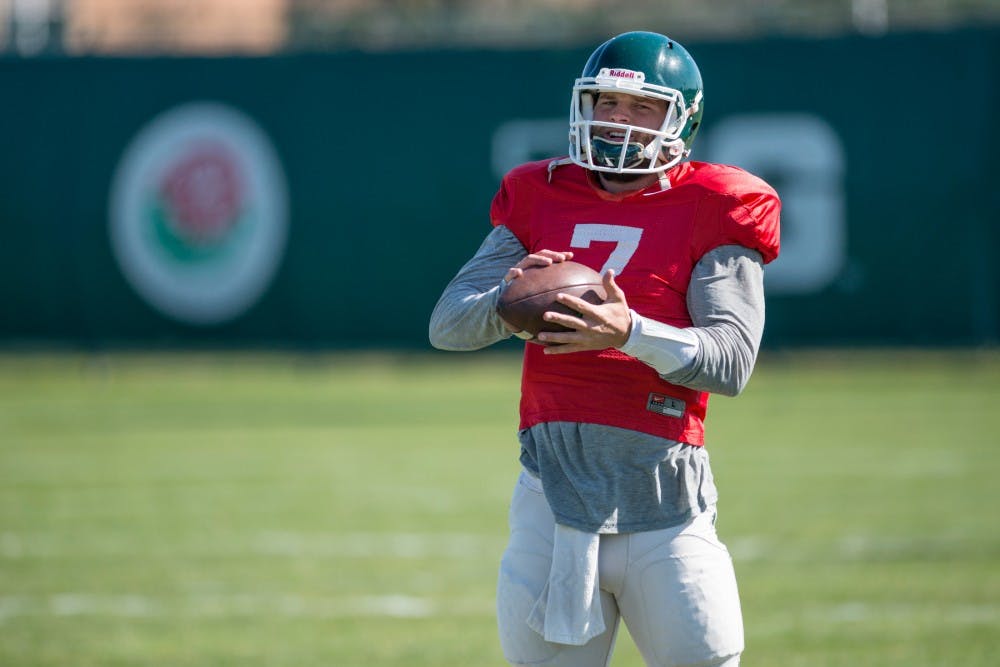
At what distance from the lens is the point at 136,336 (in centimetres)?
1681

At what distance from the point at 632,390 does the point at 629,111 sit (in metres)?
0.67

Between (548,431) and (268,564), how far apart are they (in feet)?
14.0

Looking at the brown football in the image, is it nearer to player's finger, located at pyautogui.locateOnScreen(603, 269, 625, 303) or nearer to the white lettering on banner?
player's finger, located at pyautogui.locateOnScreen(603, 269, 625, 303)

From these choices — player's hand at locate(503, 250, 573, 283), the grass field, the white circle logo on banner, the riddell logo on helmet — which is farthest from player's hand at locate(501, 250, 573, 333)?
the white circle logo on banner

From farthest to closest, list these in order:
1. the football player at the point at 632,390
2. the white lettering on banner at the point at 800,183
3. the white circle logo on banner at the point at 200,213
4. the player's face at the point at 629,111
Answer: the white circle logo on banner at the point at 200,213
the white lettering on banner at the point at 800,183
the player's face at the point at 629,111
the football player at the point at 632,390

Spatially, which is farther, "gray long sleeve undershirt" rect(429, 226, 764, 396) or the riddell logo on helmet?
the riddell logo on helmet

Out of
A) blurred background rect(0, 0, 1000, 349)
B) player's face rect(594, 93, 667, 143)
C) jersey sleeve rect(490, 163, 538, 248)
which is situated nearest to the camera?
player's face rect(594, 93, 667, 143)

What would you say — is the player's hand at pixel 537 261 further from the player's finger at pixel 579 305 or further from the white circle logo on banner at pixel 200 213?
the white circle logo on banner at pixel 200 213

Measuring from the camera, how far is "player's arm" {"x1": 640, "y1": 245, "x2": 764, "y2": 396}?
315 centimetres

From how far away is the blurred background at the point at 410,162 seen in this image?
48.6 feet

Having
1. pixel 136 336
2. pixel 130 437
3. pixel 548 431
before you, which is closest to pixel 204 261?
pixel 136 336

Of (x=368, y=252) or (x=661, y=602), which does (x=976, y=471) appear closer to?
(x=661, y=602)

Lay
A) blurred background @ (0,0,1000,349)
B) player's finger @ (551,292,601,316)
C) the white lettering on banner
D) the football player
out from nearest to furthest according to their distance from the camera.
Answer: player's finger @ (551,292,601,316)
the football player
blurred background @ (0,0,1000,349)
the white lettering on banner

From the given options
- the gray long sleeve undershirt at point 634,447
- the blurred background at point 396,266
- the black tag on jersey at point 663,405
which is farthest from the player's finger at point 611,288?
the blurred background at point 396,266
